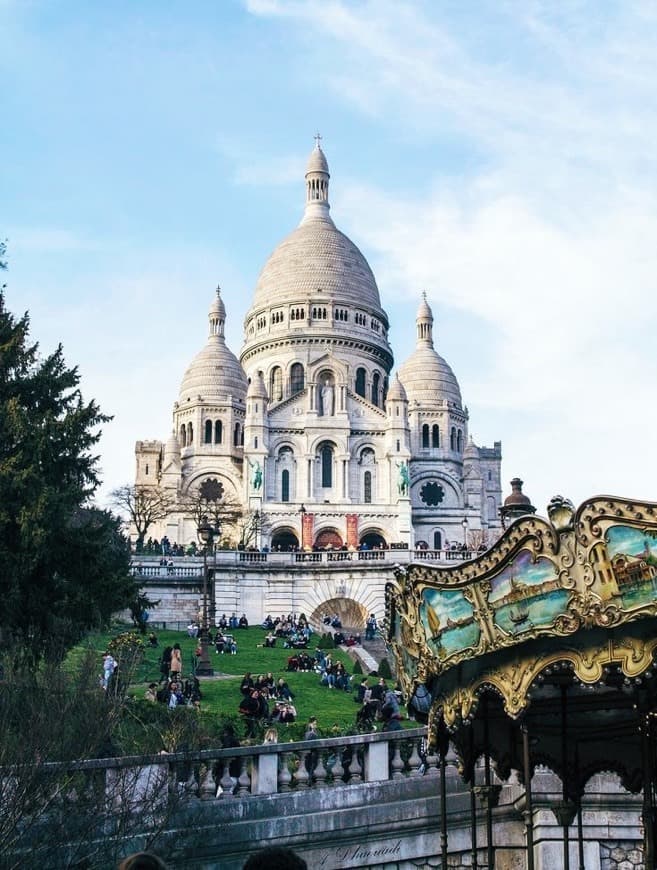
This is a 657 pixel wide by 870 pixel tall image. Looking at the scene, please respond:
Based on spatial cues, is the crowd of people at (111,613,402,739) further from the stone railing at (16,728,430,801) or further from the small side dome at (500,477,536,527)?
the small side dome at (500,477,536,527)

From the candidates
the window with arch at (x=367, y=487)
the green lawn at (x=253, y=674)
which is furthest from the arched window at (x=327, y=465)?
the green lawn at (x=253, y=674)

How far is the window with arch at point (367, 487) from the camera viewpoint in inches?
2704

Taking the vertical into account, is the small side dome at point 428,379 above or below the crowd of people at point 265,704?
above

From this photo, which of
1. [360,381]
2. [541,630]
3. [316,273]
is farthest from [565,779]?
[316,273]

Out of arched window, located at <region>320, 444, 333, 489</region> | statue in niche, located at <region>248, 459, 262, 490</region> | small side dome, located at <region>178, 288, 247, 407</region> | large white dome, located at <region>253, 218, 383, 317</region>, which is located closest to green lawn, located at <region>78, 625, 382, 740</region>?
statue in niche, located at <region>248, 459, 262, 490</region>

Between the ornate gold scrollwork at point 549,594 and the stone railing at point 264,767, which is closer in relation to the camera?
the ornate gold scrollwork at point 549,594

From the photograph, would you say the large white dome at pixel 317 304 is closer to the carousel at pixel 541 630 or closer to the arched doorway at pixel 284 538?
the arched doorway at pixel 284 538

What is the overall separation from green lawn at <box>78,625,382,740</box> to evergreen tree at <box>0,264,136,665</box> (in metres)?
0.84

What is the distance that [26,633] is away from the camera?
71.4ft

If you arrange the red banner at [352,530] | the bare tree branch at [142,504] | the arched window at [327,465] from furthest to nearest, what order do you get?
the arched window at [327,465]
the red banner at [352,530]
the bare tree branch at [142,504]

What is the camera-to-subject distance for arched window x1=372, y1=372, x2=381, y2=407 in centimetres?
7788

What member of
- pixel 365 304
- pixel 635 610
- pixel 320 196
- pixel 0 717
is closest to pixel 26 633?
pixel 0 717

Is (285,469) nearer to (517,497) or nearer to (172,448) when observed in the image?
(172,448)

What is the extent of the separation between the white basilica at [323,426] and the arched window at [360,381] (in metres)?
0.08
